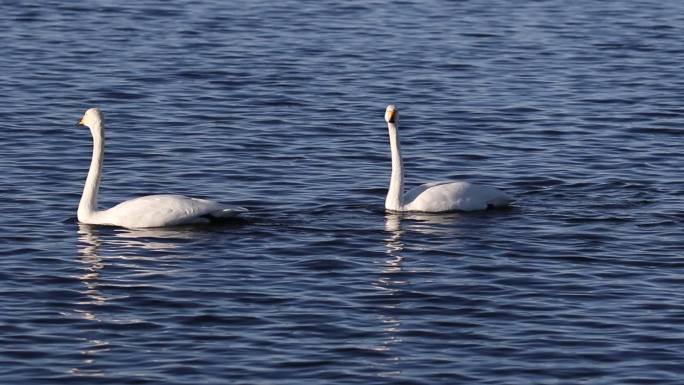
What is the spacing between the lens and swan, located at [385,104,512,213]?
1841 cm

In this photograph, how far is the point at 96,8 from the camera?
36.4 metres

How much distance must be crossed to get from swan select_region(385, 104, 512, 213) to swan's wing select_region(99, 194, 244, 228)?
75.0 inches

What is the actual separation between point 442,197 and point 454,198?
0.42 feet

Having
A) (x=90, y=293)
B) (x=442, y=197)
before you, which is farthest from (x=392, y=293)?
(x=442, y=197)

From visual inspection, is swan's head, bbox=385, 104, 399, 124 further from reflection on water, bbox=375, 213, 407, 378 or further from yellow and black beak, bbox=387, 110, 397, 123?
reflection on water, bbox=375, 213, 407, 378

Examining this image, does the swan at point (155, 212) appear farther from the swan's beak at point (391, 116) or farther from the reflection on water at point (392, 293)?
the swan's beak at point (391, 116)

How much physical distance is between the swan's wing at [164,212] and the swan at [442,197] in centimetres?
191

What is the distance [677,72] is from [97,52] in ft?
32.8

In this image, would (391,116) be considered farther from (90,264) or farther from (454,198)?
(90,264)

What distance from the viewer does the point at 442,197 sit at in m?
18.4

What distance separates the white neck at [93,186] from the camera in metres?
18.0

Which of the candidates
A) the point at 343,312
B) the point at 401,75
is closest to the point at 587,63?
the point at 401,75

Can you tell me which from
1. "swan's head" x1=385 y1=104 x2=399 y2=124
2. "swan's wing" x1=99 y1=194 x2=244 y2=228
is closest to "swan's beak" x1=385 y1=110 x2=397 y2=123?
"swan's head" x1=385 y1=104 x2=399 y2=124

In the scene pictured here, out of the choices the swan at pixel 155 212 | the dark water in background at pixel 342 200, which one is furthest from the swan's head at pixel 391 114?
the swan at pixel 155 212
